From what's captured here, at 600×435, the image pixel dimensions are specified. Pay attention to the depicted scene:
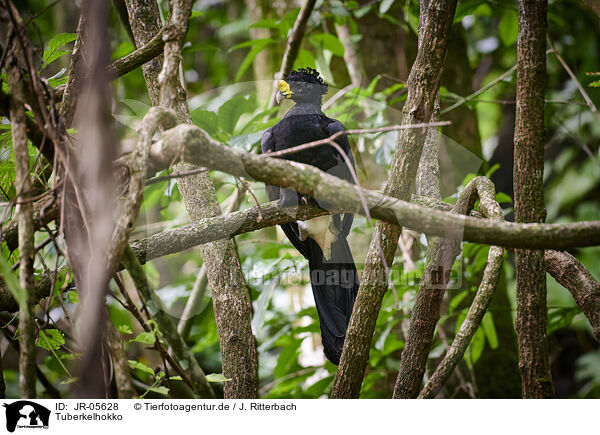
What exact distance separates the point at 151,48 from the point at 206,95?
2.27m

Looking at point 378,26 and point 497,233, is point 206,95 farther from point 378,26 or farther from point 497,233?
point 497,233

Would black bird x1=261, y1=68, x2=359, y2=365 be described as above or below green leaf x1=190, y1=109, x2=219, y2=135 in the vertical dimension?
below

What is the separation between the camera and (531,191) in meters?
1.45

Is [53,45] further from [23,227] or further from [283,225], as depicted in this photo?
[283,225]

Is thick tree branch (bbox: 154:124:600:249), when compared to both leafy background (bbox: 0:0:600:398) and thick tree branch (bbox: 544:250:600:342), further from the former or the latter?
thick tree branch (bbox: 544:250:600:342)

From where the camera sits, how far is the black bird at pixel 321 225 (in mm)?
1864

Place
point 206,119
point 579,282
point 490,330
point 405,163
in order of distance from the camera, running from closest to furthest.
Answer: point 405,163
point 579,282
point 206,119
point 490,330

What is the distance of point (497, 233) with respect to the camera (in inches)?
37.2
